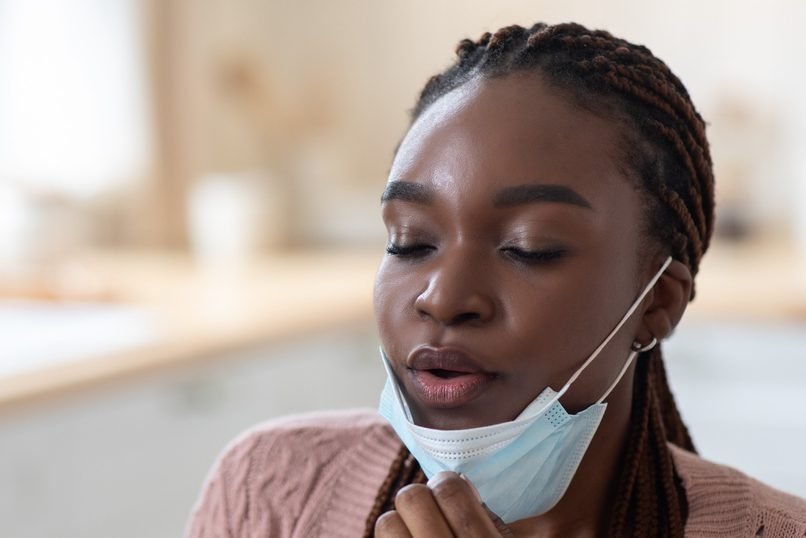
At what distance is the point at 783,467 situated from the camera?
2.35 m

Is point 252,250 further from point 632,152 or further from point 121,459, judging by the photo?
point 632,152

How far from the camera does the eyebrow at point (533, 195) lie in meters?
0.81

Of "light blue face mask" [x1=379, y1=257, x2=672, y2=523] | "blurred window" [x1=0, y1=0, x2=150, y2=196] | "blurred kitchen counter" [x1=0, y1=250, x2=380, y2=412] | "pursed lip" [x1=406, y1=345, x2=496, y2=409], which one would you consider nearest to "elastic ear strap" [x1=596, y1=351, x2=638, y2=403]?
"light blue face mask" [x1=379, y1=257, x2=672, y2=523]

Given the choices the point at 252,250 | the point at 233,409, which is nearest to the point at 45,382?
the point at 233,409

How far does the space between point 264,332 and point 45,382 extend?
53cm

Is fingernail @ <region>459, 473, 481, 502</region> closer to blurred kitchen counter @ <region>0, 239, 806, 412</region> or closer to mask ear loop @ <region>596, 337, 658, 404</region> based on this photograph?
mask ear loop @ <region>596, 337, 658, 404</region>

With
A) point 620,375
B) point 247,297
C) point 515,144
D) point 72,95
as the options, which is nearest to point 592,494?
point 620,375

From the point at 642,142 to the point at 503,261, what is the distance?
156 mm

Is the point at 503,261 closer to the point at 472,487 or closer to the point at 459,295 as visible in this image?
the point at 459,295

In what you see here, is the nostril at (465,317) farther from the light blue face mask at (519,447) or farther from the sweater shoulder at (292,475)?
the sweater shoulder at (292,475)

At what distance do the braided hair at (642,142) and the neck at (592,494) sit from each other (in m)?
0.02

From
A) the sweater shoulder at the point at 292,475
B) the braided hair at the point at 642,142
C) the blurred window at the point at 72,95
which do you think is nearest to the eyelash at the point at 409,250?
the braided hair at the point at 642,142

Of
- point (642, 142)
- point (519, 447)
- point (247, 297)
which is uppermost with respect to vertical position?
point (642, 142)

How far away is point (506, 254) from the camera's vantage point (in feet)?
2.70
